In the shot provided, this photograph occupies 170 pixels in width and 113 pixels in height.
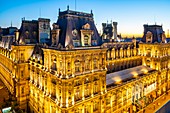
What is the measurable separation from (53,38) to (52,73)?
7.76m

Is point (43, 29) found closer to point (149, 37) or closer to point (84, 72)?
point (84, 72)

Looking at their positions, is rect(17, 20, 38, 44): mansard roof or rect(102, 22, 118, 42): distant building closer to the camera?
rect(17, 20, 38, 44): mansard roof

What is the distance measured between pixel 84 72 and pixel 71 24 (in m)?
10.8

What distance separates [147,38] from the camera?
62844mm

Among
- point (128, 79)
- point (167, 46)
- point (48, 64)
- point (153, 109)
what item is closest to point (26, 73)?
point (48, 64)

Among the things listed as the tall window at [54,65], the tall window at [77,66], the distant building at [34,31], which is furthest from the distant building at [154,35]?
the tall window at [54,65]

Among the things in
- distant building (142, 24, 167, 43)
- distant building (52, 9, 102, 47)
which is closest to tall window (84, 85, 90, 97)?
distant building (52, 9, 102, 47)

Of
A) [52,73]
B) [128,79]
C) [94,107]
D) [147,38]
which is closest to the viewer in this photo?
[52,73]

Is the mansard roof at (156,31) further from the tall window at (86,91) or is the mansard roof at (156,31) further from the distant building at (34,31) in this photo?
the distant building at (34,31)

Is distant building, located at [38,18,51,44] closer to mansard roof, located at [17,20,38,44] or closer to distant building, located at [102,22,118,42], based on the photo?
mansard roof, located at [17,20,38,44]

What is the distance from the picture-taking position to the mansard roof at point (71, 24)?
33812 mm

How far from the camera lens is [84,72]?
3438cm

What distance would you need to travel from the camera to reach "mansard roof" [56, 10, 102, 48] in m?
33.8

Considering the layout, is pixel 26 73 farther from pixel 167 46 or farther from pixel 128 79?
pixel 167 46
